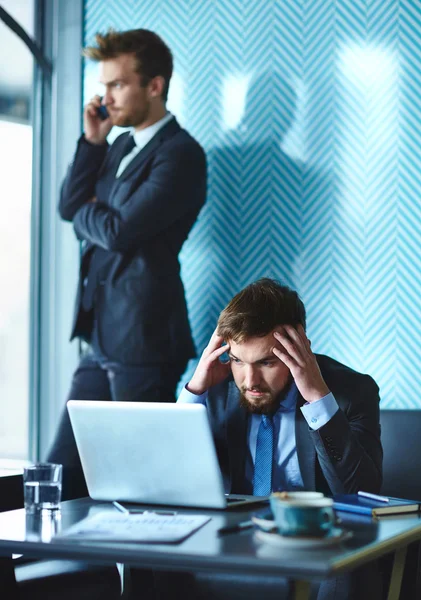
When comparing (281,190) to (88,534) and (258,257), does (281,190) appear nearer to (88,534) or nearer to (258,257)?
(258,257)

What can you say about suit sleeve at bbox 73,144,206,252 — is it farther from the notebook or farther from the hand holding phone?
the notebook

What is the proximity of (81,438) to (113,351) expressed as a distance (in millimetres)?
1411

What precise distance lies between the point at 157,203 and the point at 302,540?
1.94 meters

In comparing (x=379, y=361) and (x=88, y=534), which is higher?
(x=379, y=361)

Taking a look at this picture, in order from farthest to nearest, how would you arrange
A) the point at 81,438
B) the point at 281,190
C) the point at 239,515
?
Result: the point at 281,190
the point at 81,438
the point at 239,515

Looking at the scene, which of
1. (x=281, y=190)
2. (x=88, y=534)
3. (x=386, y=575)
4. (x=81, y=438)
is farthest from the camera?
(x=281, y=190)

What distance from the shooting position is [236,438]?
7.34 ft

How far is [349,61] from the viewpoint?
3.12 m

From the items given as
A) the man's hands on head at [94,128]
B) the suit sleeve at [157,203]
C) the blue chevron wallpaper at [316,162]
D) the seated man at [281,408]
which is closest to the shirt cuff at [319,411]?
the seated man at [281,408]

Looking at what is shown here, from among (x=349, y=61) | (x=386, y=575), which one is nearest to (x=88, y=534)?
(x=386, y=575)

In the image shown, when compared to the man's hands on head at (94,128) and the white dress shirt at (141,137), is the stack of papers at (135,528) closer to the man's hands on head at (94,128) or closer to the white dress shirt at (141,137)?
the white dress shirt at (141,137)

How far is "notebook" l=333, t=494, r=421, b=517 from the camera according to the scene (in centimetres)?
170

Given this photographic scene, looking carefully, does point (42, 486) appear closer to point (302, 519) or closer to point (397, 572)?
point (302, 519)

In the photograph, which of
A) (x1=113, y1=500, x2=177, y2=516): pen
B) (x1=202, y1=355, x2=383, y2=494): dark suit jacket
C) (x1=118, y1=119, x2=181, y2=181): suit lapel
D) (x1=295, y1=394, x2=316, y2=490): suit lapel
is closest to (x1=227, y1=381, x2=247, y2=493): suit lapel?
(x1=202, y1=355, x2=383, y2=494): dark suit jacket
